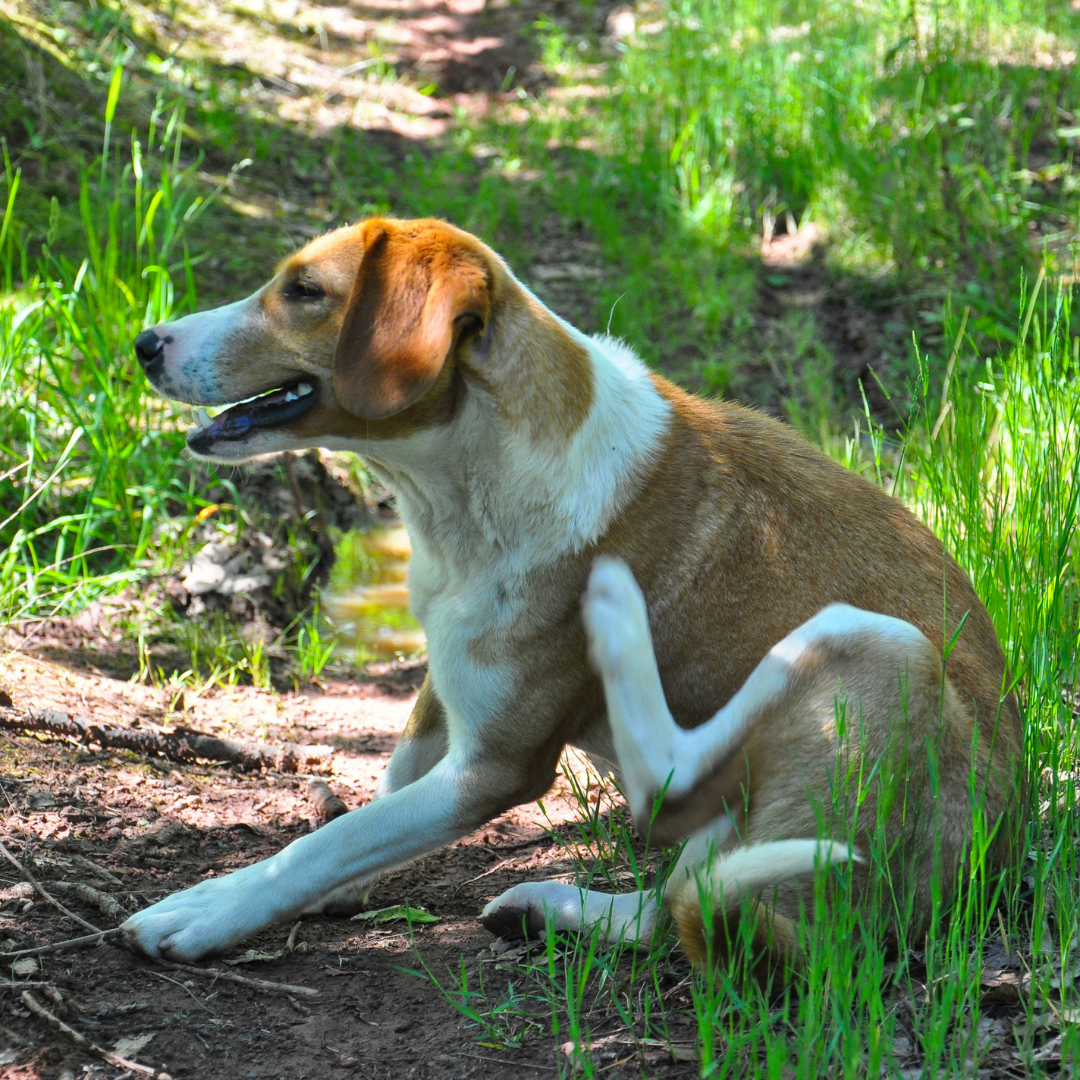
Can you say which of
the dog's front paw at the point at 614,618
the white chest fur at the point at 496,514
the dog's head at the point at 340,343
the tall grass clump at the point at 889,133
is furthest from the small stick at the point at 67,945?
the tall grass clump at the point at 889,133

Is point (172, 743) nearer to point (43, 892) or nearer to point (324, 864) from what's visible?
point (43, 892)

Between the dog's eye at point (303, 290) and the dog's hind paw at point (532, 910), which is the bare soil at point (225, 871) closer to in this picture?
the dog's hind paw at point (532, 910)

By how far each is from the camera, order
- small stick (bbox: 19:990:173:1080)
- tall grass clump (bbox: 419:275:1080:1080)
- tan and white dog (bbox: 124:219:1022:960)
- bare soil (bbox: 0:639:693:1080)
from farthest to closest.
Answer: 1. tan and white dog (bbox: 124:219:1022:960)
2. bare soil (bbox: 0:639:693:1080)
3. small stick (bbox: 19:990:173:1080)
4. tall grass clump (bbox: 419:275:1080:1080)

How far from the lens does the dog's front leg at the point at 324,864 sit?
2.55 m

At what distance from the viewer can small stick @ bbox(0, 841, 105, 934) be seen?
8.37ft

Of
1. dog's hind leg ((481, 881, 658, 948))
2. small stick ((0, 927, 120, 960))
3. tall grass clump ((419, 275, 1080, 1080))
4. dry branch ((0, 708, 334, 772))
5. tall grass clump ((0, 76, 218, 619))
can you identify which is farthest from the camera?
tall grass clump ((0, 76, 218, 619))

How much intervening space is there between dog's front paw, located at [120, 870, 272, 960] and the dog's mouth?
1022 millimetres

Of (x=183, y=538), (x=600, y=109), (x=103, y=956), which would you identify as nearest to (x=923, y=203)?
(x=600, y=109)

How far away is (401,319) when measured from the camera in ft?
8.47

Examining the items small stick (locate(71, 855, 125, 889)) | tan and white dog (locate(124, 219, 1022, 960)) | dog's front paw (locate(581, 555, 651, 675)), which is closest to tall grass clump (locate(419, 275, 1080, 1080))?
tan and white dog (locate(124, 219, 1022, 960))

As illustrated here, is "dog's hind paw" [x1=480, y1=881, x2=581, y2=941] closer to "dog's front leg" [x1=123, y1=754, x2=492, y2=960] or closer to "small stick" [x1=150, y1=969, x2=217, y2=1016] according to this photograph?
"dog's front leg" [x1=123, y1=754, x2=492, y2=960]

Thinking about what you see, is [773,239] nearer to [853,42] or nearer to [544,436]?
[853,42]

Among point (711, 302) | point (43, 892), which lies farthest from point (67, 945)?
point (711, 302)

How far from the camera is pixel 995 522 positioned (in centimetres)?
316
